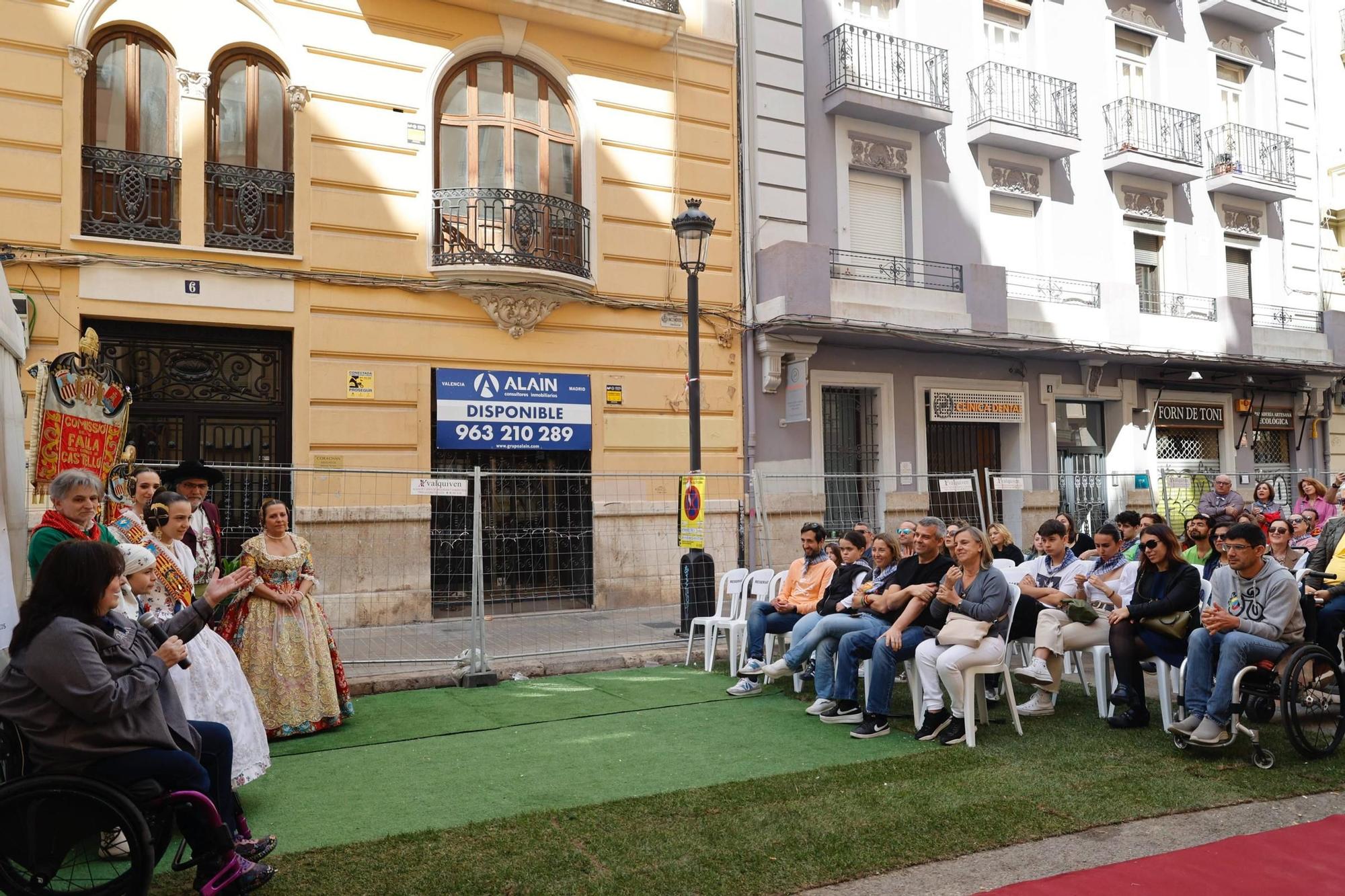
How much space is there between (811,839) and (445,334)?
30.6 feet

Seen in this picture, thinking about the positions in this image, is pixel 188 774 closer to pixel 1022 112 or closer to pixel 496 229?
pixel 496 229

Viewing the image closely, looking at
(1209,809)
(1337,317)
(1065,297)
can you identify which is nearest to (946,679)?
(1209,809)

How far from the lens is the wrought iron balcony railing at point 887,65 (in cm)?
1512

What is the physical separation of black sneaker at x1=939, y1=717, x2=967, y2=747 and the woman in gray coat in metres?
4.21

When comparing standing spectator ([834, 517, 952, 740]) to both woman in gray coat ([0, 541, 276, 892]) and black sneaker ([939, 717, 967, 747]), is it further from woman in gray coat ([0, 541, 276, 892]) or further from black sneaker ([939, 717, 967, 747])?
woman in gray coat ([0, 541, 276, 892])

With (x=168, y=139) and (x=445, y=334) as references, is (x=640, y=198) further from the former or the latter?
(x=168, y=139)

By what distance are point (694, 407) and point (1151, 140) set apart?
12.8 metres

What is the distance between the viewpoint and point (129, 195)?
1102cm

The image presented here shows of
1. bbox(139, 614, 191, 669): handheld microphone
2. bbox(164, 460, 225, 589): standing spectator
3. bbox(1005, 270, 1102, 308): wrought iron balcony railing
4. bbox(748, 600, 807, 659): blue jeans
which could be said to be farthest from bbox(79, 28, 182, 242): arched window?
bbox(1005, 270, 1102, 308): wrought iron balcony railing

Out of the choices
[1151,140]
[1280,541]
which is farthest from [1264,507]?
[1151,140]

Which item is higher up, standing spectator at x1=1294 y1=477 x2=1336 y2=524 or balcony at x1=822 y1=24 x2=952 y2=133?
balcony at x1=822 y1=24 x2=952 y2=133

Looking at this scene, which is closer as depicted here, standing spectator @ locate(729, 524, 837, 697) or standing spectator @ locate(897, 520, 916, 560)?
standing spectator @ locate(729, 524, 837, 697)

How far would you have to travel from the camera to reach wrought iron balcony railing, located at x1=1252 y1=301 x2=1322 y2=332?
19.9 meters

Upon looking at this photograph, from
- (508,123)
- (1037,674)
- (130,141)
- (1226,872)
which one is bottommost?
(1226,872)
